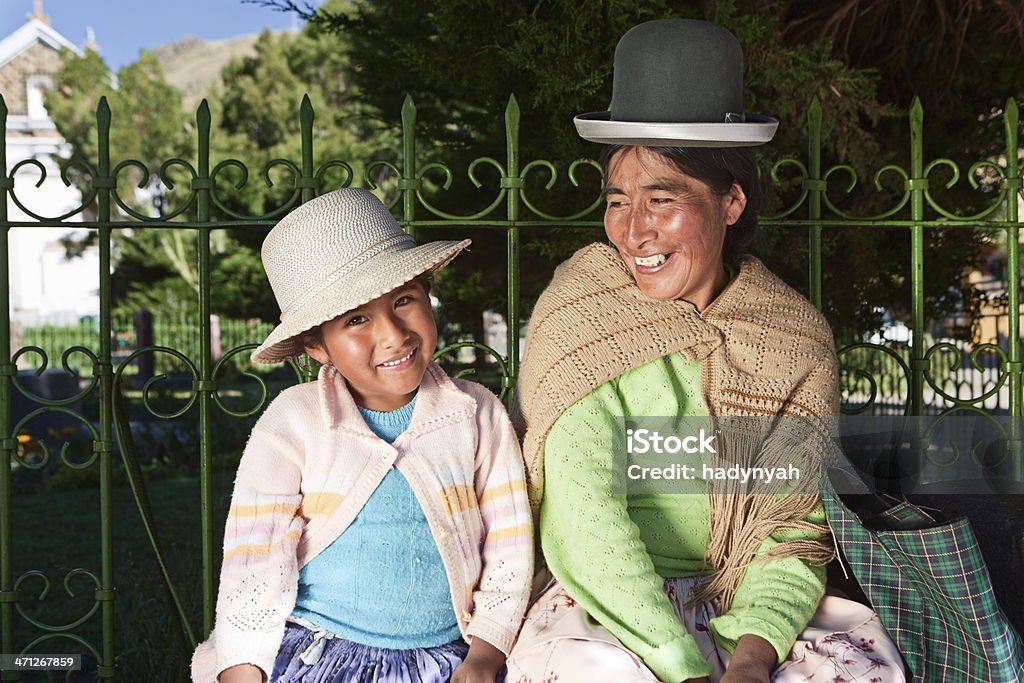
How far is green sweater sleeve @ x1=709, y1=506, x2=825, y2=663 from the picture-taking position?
2262 mm

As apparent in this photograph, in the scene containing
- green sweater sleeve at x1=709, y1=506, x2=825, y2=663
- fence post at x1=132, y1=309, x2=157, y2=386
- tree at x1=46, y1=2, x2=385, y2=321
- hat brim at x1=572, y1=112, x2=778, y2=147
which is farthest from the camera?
tree at x1=46, y1=2, x2=385, y2=321

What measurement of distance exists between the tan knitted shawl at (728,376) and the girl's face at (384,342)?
1.01 feet

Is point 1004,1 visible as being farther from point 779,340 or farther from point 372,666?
point 372,666

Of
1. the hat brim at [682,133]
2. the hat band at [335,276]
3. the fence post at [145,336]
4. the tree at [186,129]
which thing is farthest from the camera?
the tree at [186,129]

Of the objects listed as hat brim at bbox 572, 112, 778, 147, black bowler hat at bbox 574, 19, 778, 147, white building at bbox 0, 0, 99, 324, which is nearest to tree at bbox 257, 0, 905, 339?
black bowler hat at bbox 574, 19, 778, 147

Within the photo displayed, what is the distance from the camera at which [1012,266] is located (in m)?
3.36

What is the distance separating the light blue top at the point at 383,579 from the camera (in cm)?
238

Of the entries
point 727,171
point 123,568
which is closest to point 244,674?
point 727,171

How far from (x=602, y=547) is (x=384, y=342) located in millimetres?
659

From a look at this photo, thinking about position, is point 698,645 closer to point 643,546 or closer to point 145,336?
point 643,546

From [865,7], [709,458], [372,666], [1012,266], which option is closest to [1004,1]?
[865,7]

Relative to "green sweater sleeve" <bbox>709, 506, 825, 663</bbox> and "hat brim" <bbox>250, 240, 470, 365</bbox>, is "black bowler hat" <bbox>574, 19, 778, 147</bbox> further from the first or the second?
"green sweater sleeve" <bbox>709, 506, 825, 663</bbox>

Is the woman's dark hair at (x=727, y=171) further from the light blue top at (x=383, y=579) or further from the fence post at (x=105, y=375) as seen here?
the fence post at (x=105, y=375)

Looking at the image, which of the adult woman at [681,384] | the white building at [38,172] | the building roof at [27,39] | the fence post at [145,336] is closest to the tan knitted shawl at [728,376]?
the adult woman at [681,384]
